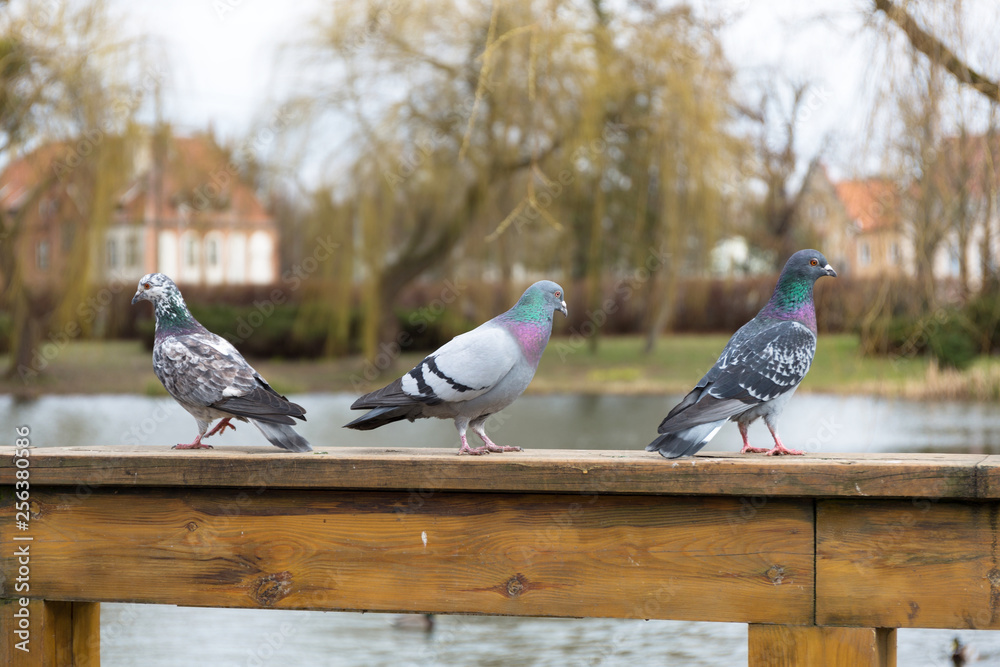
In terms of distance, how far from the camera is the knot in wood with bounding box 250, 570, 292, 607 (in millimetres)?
2240

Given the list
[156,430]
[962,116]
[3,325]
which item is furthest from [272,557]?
[3,325]

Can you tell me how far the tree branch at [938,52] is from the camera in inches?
Result: 152

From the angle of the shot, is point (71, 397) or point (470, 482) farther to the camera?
point (71, 397)

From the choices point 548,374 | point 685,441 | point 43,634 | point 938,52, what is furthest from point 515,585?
point 548,374

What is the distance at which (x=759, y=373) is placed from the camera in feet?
7.70

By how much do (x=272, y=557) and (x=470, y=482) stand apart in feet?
1.71

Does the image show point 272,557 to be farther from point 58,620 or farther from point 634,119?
point 634,119

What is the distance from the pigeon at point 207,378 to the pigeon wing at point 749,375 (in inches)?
37.2

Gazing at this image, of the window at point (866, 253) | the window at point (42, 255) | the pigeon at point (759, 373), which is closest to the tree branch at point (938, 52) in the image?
the window at point (866, 253)

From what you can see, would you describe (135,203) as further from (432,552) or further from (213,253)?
(432,552)

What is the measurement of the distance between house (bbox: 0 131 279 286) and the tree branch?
8.71 metres

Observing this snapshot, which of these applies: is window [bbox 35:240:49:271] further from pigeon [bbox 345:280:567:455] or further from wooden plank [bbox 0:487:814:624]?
pigeon [bbox 345:280:567:455]

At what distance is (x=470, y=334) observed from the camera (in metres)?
2.46

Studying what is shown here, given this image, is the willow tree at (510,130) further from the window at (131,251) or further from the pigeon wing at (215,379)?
the pigeon wing at (215,379)
